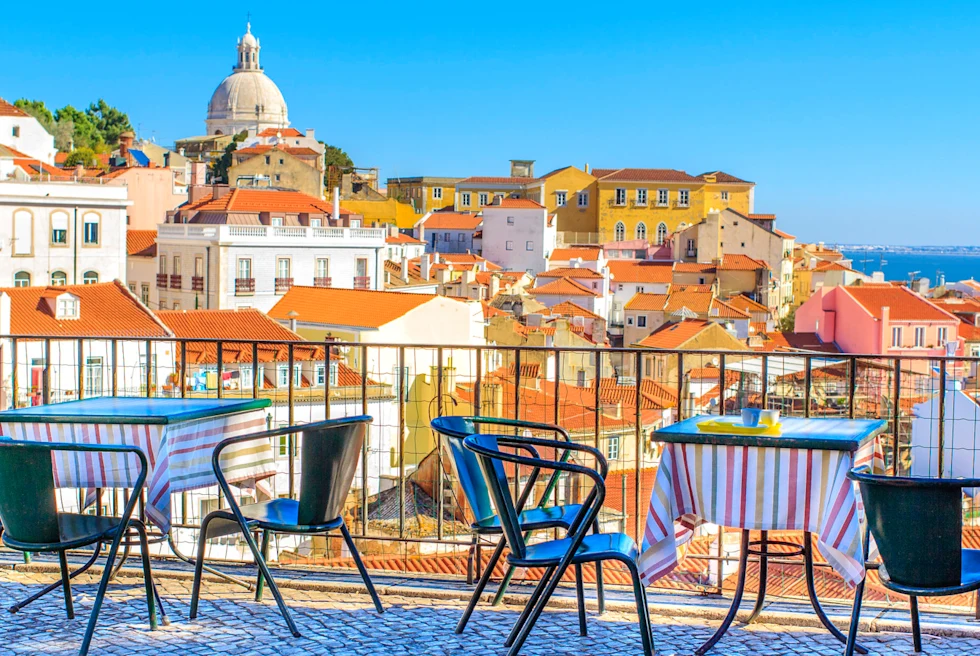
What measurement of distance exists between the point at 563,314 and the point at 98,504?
5942 centimetres

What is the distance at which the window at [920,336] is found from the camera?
55.7m

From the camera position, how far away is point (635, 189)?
353 feet

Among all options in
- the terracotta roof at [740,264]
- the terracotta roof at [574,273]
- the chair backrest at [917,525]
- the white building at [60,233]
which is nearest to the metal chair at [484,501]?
the chair backrest at [917,525]

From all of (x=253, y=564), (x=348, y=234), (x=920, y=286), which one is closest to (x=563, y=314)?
(x=348, y=234)

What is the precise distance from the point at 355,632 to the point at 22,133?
248ft

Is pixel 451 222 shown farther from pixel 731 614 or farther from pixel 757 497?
pixel 757 497

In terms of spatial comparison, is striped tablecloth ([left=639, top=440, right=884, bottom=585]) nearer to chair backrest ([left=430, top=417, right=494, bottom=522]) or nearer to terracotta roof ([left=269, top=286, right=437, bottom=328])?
chair backrest ([left=430, top=417, right=494, bottom=522])

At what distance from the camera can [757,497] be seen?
4559mm

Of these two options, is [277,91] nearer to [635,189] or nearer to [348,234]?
[635,189]

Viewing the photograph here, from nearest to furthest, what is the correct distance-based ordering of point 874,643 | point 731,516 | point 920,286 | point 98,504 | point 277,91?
point 731,516 → point 874,643 → point 98,504 → point 920,286 → point 277,91

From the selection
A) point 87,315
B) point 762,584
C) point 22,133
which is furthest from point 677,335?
point 762,584

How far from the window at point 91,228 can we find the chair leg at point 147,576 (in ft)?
159

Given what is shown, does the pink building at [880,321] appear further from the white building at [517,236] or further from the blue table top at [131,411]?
the blue table top at [131,411]

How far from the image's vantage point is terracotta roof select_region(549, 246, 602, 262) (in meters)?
90.7
